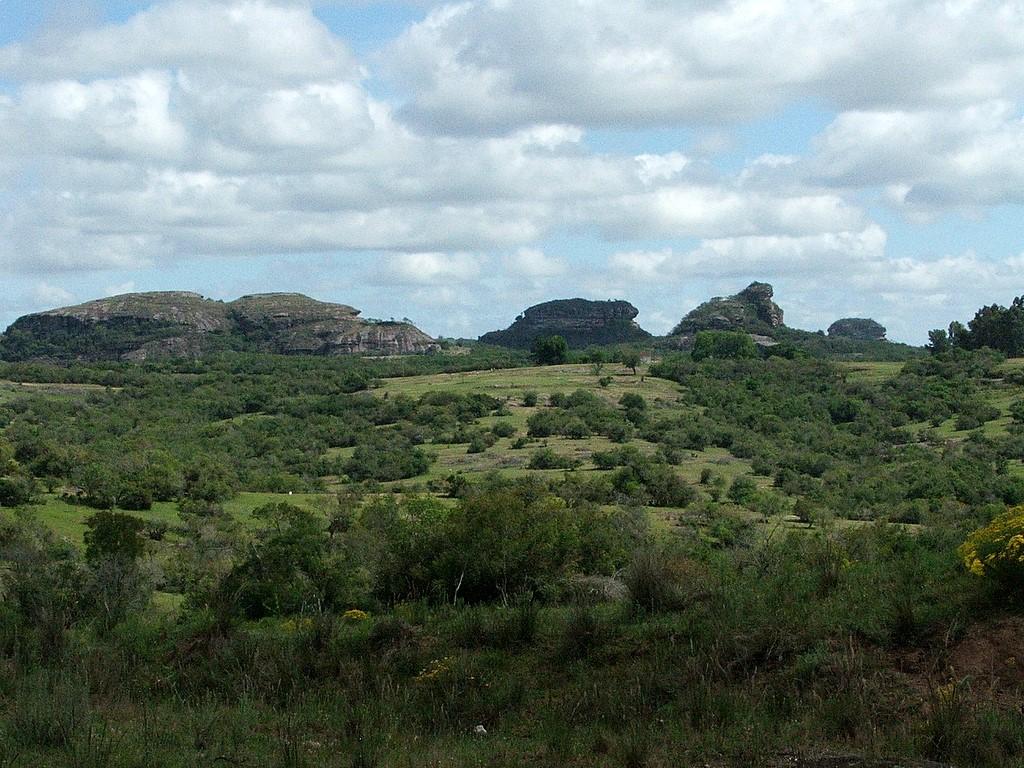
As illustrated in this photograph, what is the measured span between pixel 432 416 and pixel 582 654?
314ft

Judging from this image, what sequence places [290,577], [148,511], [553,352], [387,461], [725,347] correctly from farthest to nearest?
[725,347] → [553,352] → [387,461] → [148,511] → [290,577]

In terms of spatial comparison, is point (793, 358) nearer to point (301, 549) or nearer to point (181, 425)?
point (181, 425)

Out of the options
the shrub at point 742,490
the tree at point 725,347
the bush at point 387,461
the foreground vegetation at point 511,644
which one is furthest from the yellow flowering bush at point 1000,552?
the tree at point 725,347

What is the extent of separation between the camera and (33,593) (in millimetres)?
18609

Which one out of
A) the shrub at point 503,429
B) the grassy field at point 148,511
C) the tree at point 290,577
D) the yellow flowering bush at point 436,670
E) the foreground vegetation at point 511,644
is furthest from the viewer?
the shrub at point 503,429

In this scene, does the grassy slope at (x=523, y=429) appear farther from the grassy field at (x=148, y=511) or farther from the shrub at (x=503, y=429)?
the shrub at (x=503, y=429)

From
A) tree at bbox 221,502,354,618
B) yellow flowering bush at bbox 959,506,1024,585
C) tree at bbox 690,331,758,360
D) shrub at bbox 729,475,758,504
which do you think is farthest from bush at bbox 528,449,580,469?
tree at bbox 690,331,758,360

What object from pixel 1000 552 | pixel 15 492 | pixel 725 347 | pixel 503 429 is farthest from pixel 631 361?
pixel 1000 552

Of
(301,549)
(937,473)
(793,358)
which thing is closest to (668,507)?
(937,473)

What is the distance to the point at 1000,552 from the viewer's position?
12453 mm

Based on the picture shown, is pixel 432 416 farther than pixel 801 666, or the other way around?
pixel 432 416

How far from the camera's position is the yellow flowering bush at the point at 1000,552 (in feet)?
40.3

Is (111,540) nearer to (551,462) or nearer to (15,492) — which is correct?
(15,492)

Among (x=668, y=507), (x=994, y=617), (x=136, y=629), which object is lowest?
(x=668, y=507)
